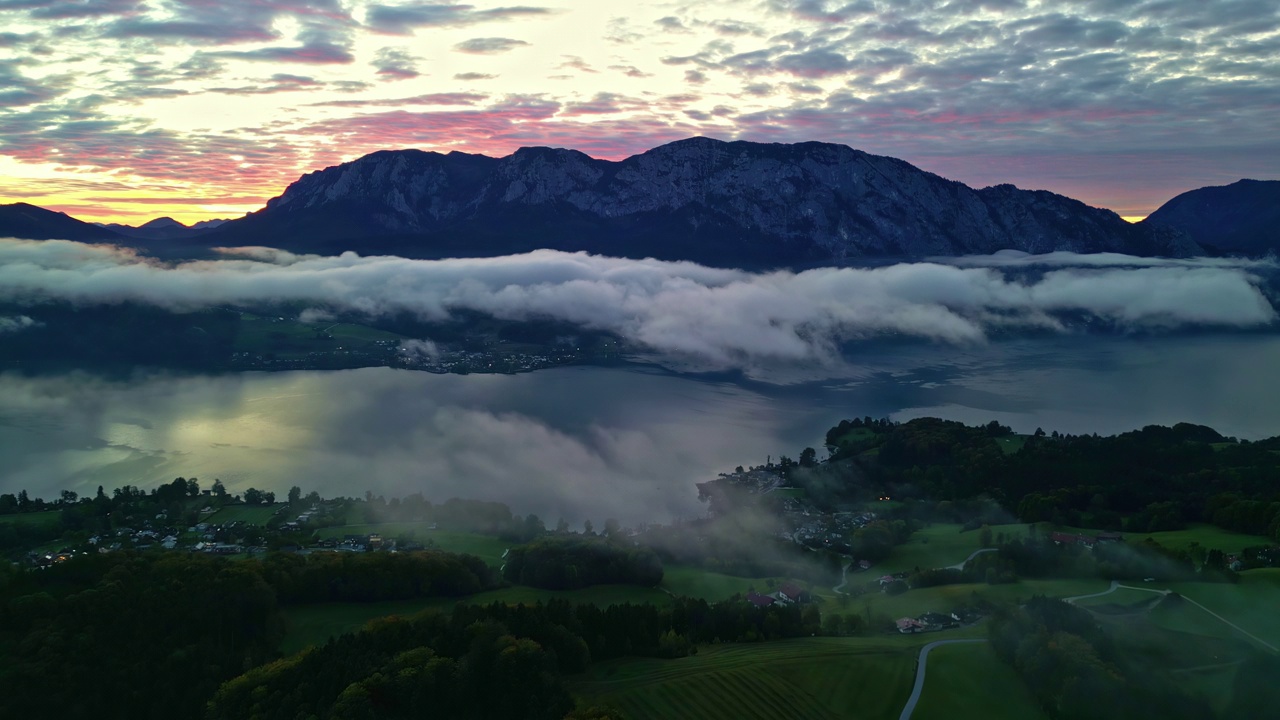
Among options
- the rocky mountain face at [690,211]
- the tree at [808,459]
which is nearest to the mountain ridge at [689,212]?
the rocky mountain face at [690,211]

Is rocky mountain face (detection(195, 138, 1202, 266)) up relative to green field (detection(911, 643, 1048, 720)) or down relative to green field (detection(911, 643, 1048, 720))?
up

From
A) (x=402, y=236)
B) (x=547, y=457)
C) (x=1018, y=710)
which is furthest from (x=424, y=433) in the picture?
(x=402, y=236)

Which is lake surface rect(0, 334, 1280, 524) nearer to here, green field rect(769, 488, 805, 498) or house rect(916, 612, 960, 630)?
green field rect(769, 488, 805, 498)

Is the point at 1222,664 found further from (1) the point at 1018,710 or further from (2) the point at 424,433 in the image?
(2) the point at 424,433

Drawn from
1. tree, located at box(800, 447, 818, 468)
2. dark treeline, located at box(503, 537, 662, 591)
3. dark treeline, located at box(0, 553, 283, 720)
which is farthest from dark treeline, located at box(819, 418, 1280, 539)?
dark treeline, located at box(0, 553, 283, 720)

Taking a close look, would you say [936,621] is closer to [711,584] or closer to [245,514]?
[711,584]
